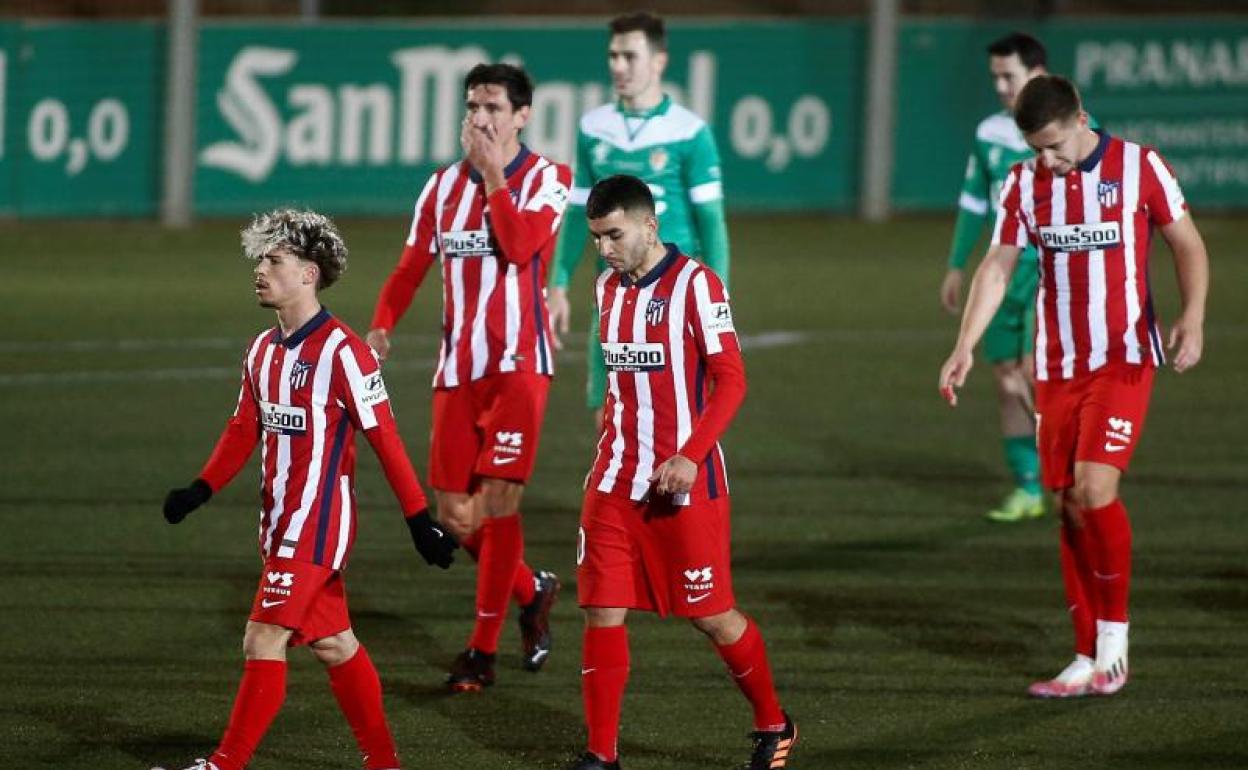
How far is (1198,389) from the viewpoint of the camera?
1369 cm

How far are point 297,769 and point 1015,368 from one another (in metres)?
4.78

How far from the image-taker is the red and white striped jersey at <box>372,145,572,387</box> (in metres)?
7.41

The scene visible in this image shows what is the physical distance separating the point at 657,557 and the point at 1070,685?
1.80 metres

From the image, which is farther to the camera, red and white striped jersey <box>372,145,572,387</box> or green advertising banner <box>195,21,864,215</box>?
green advertising banner <box>195,21,864,215</box>

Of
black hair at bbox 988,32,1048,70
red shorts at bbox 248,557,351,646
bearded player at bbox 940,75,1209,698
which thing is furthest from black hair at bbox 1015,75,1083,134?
black hair at bbox 988,32,1048,70

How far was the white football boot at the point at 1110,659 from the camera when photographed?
7234 millimetres

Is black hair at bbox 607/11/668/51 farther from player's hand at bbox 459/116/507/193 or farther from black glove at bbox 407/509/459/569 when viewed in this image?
black glove at bbox 407/509/459/569

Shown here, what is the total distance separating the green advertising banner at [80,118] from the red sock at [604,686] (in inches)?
658

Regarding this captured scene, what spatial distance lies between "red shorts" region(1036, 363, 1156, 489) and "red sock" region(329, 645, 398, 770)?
8.12 feet

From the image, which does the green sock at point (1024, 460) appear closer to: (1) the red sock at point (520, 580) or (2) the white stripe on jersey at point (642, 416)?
(1) the red sock at point (520, 580)

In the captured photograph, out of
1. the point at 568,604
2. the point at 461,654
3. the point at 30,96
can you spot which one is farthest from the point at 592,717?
the point at 30,96

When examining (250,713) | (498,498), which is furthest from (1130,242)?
(250,713)

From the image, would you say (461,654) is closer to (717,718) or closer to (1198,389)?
(717,718)

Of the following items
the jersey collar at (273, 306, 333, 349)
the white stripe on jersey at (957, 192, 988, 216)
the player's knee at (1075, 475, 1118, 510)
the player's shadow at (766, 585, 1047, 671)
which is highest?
the white stripe on jersey at (957, 192, 988, 216)
